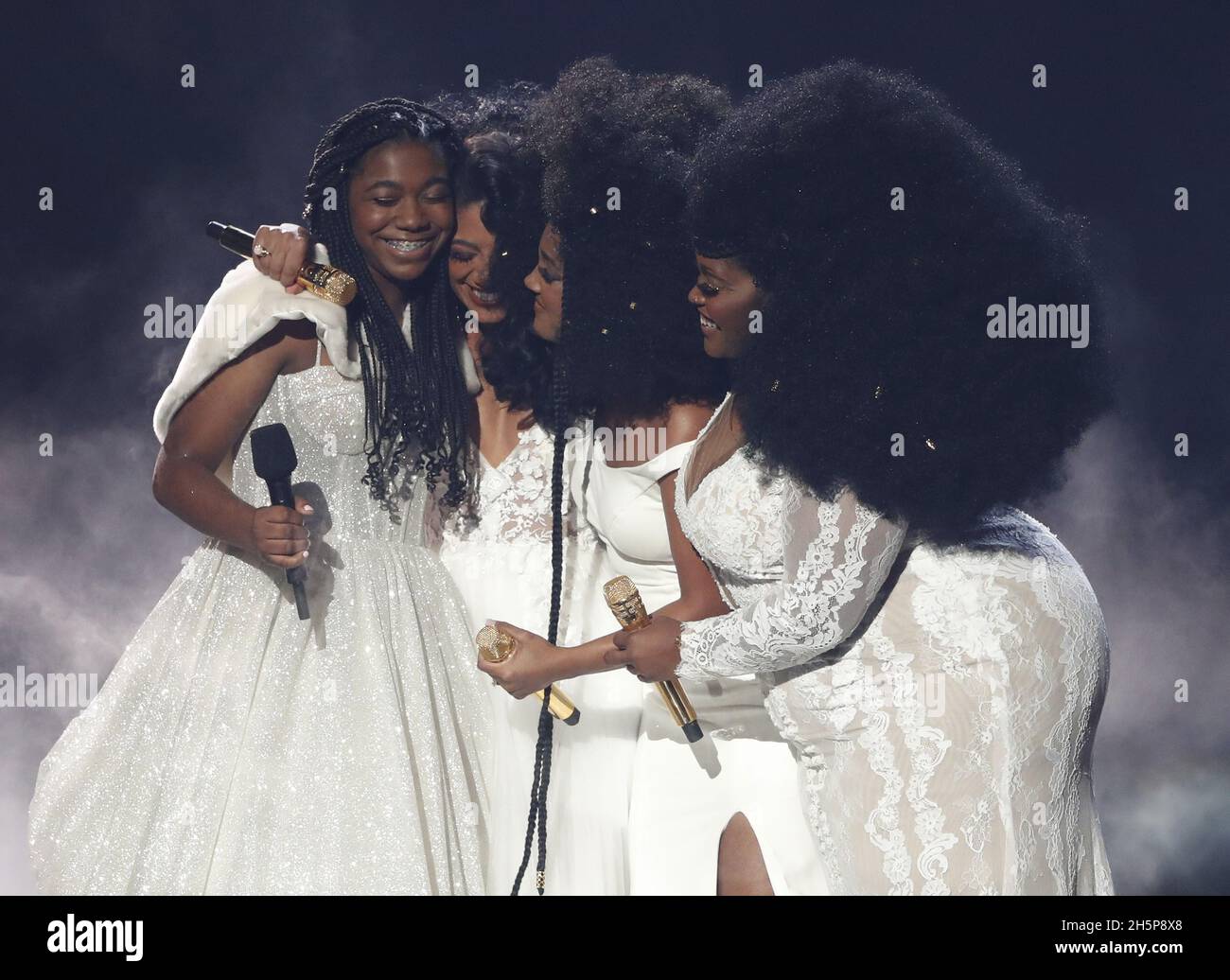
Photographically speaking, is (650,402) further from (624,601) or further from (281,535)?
(281,535)

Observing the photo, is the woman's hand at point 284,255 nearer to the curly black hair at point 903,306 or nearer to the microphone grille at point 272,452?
the microphone grille at point 272,452

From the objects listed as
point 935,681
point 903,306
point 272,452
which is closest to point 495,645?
point 272,452

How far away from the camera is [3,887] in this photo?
→ 3420 mm

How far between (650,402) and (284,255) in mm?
681

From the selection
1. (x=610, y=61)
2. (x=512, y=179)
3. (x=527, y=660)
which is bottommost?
(x=527, y=660)

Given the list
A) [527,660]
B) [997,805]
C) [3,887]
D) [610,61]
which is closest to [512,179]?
[610,61]

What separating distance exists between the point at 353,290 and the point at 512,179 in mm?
344

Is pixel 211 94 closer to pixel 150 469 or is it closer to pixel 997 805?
pixel 150 469

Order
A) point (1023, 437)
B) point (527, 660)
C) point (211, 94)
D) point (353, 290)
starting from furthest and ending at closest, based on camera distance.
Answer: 1. point (211, 94)
2. point (353, 290)
3. point (527, 660)
4. point (1023, 437)

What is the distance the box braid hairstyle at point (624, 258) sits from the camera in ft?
8.54

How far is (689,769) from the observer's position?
265cm

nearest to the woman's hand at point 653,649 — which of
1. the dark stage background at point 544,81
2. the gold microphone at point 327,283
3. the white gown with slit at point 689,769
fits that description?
the white gown with slit at point 689,769

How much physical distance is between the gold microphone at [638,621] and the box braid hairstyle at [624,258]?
0.27 meters

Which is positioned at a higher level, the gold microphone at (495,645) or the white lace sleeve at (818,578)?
the white lace sleeve at (818,578)
